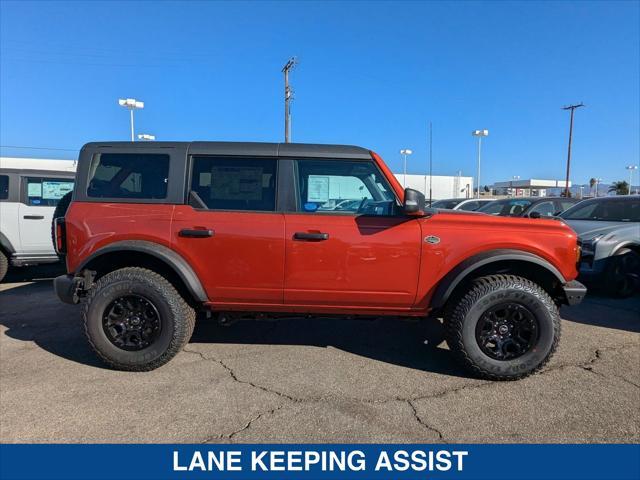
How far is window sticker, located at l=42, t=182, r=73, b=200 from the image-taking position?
640 centimetres

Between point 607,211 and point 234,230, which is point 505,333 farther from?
point 607,211

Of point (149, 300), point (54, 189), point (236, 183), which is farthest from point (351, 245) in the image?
point (54, 189)

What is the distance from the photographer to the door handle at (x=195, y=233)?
3.28 meters

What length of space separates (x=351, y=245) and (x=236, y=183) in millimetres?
1145

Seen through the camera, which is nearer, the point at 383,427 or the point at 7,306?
the point at 383,427

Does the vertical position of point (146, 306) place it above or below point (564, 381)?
above

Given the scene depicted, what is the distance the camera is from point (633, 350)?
12.9 ft

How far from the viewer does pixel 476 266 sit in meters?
3.20

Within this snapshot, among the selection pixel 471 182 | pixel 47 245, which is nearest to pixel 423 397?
pixel 47 245

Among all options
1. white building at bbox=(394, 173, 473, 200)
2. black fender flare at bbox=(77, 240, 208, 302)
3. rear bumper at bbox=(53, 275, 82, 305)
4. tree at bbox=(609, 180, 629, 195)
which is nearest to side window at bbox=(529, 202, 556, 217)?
black fender flare at bbox=(77, 240, 208, 302)

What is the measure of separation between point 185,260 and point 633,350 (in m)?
4.44

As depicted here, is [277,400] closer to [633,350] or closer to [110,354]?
[110,354]

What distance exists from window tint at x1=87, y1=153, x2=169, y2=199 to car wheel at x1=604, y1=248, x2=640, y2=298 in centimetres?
616

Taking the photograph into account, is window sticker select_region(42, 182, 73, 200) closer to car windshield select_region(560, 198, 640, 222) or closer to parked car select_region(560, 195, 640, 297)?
parked car select_region(560, 195, 640, 297)
